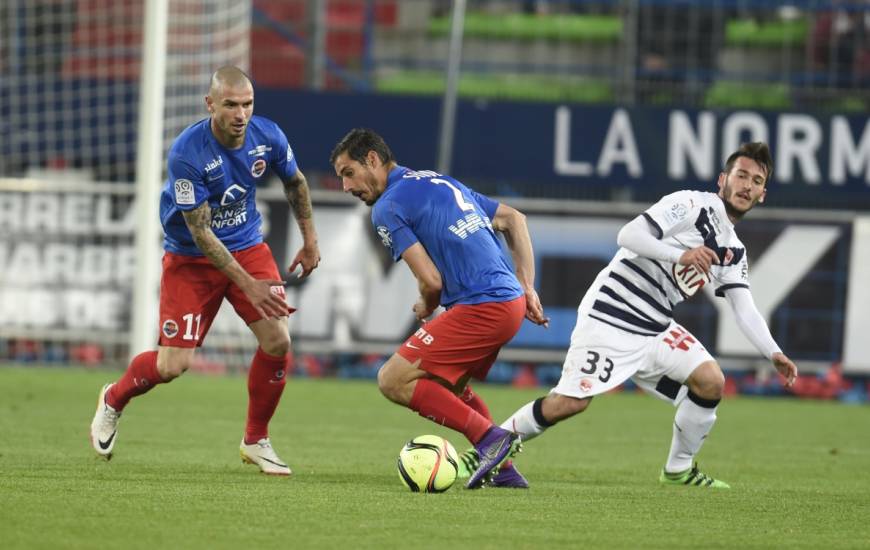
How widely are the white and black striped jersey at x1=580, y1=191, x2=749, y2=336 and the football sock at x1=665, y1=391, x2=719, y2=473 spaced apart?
46cm

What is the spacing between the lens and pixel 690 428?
8.20 m

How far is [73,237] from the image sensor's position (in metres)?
16.3

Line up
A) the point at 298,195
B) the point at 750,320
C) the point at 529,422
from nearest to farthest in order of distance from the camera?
the point at 529,422, the point at 750,320, the point at 298,195

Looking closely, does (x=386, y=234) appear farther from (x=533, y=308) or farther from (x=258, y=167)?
(x=258, y=167)

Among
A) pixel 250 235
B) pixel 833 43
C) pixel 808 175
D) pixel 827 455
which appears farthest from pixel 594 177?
pixel 250 235

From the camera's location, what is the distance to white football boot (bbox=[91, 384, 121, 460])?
8156 mm

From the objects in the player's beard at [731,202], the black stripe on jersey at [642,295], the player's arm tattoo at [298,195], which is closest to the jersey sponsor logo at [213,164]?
the player's arm tattoo at [298,195]

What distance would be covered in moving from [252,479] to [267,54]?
13.0 m

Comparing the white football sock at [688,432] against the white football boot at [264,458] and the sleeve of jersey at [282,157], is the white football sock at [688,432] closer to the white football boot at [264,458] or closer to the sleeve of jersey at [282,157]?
the white football boot at [264,458]

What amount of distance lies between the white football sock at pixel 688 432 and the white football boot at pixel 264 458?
2.06 metres

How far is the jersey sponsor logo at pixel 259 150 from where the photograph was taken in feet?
26.3

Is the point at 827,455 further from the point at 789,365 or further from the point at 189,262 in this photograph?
the point at 189,262

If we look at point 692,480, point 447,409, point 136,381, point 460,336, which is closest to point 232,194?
point 136,381

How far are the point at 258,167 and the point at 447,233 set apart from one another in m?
1.32
